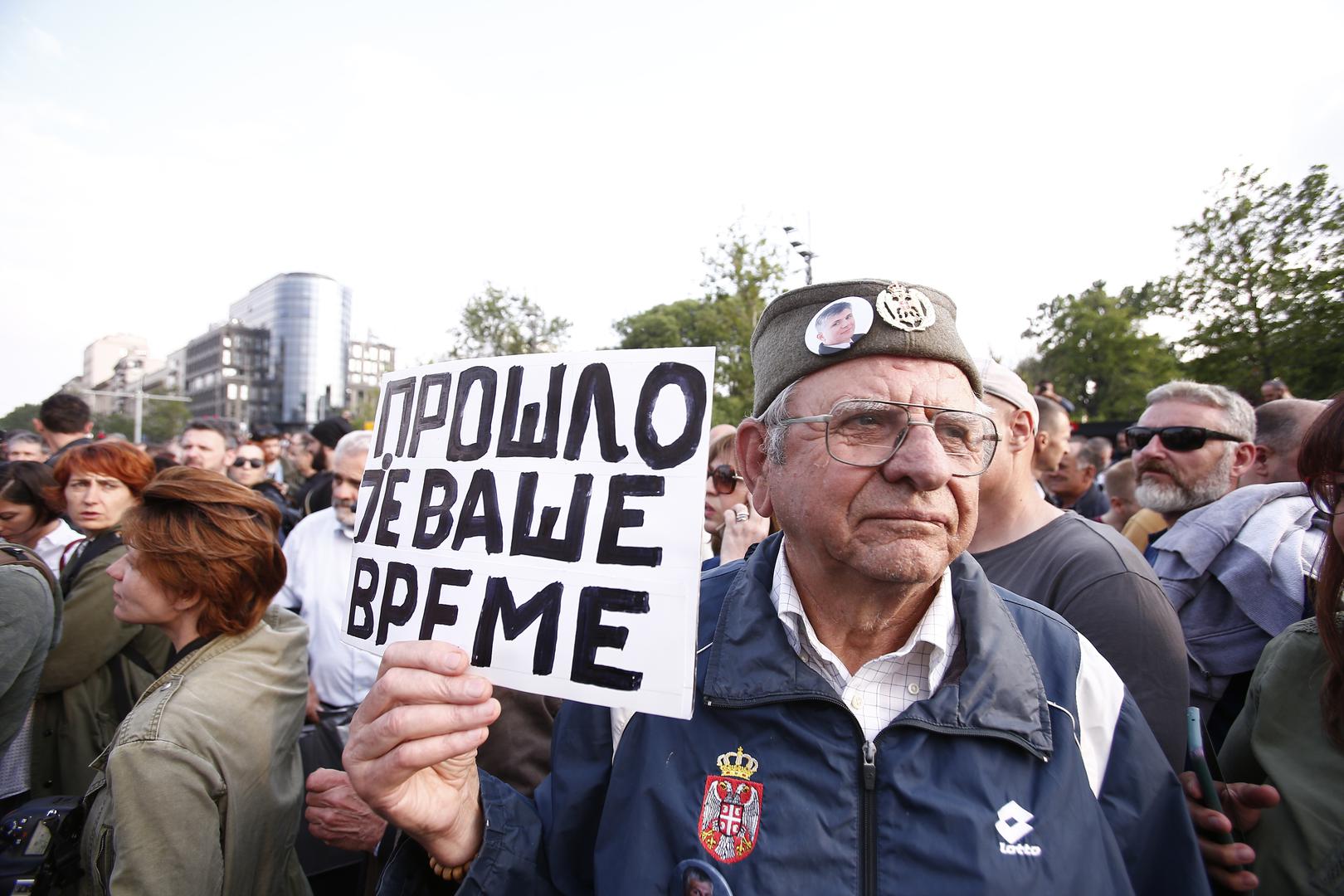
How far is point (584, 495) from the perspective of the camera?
1620 mm

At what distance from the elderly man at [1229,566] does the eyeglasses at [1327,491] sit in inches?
39.0

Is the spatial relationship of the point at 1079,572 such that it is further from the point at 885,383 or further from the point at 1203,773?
the point at 885,383

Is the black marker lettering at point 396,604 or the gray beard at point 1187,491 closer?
the black marker lettering at point 396,604

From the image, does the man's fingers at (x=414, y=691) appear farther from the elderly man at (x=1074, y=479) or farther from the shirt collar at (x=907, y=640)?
the elderly man at (x=1074, y=479)

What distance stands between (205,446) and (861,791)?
23.9ft

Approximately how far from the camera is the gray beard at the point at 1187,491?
12.6 feet

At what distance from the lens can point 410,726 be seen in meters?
1.44

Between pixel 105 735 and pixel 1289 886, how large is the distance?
4.31 m

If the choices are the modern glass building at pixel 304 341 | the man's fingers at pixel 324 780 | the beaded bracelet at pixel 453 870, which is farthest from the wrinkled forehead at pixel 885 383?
the modern glass building at pixel 304 341

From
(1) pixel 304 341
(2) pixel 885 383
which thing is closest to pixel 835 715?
(2) pixel 885 383

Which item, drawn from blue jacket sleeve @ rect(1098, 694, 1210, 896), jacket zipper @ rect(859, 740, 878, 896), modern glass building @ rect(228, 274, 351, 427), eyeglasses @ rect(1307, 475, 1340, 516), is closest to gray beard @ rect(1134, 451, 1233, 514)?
eyeglasses @ rect(1307, 475, 1340, 516)

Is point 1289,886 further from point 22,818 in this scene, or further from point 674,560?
point 22,818

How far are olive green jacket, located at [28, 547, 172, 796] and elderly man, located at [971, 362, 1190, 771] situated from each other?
12.4 feet

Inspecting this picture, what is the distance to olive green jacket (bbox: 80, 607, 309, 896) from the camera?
2166 mm
